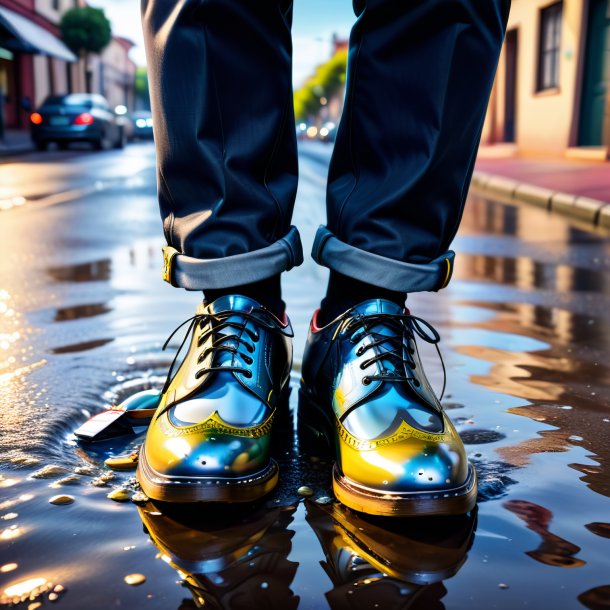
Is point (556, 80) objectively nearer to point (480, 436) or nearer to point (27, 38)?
point (480, 436)

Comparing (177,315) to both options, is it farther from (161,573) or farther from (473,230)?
(473,230)

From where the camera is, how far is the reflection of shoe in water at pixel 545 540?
3.05ft

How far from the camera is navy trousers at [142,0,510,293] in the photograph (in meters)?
1.25

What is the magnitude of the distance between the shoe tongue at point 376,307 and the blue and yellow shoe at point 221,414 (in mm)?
143

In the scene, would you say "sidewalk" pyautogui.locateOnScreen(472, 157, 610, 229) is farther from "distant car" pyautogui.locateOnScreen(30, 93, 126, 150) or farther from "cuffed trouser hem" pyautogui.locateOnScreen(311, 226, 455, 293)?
"distant car" pyautogui.locateOnScreen(30, 93, 126, 150)

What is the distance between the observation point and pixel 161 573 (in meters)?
0.89

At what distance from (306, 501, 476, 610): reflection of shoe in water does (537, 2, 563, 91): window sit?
12975mm

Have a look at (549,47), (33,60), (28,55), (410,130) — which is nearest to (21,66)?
(28,55)

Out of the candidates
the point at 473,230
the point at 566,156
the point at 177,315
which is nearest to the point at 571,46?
the point at 566,156

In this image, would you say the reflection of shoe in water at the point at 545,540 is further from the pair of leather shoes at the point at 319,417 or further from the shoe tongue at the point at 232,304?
the shoe tongue at the point at 232,304

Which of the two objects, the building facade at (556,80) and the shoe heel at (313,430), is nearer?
the shoe heel at (313,430)

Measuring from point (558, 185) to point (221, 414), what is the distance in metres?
6.68

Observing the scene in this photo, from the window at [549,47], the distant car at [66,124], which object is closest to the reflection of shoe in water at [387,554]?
the window at [549,47]

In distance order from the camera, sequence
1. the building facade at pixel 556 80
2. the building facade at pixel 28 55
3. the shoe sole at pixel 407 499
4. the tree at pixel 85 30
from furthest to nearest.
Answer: the tree at pixel 85 30 → the building facade at pixel 28 55 → the building facade at pixel 556 80 → the shoe sole at pixel 407 499
